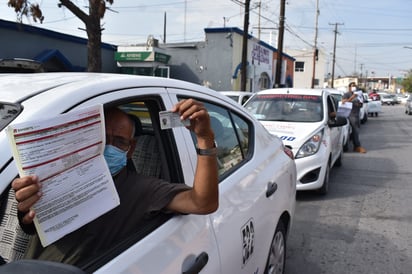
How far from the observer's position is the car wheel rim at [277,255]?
310cm

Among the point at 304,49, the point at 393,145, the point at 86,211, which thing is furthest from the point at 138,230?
the point at 304,49

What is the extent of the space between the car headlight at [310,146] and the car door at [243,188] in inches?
122

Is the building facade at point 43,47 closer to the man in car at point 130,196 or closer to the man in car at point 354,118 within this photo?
the man in car at point 354,118

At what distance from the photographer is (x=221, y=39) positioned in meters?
26.3

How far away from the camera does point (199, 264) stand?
1879mm

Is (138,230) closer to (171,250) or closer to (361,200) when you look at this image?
(171,250)

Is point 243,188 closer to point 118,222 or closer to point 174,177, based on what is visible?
point 174,177

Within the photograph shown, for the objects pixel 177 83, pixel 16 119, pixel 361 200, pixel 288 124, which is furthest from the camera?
pixel 288 124

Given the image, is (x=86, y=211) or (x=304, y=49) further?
(x=304, y=49)

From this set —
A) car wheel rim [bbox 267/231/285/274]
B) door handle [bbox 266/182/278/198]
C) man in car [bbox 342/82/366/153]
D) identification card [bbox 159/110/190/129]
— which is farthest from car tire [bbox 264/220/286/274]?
man in car [bbox 342/82/366/153]

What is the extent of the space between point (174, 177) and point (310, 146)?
4.84m

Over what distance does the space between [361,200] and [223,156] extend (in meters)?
4.43

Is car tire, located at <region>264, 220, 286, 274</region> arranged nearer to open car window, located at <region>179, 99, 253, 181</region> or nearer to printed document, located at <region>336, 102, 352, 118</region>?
open car window, located at <region>179, 99, 253, 181</region>

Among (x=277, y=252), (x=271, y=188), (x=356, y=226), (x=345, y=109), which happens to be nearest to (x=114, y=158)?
(x=271, y=188)
